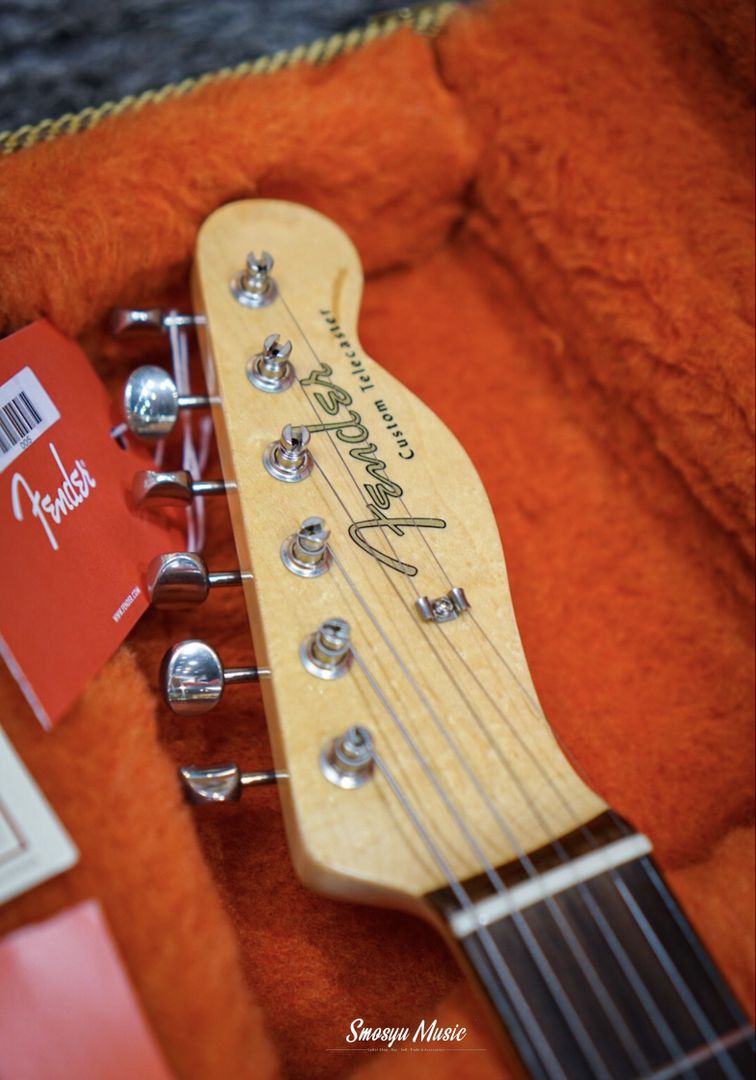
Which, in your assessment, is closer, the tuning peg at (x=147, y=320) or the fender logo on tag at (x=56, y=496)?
the fender logo on tag at (x=56, y=496)

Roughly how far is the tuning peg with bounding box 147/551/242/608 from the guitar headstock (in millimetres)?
22

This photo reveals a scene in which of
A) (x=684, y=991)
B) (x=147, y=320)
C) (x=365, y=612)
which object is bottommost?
(x=684, y=991)

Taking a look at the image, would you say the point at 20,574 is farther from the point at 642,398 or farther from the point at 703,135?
the point at 703,135

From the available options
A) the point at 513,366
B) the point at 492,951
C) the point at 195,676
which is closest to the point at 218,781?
the point at 195,676

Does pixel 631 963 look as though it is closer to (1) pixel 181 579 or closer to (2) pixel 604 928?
(2) pixel 604 928

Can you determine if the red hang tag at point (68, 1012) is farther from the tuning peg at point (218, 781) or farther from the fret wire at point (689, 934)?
the fret wire at point (689, 934)

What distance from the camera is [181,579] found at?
56cm

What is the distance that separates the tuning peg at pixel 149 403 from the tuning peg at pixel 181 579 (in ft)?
0.31

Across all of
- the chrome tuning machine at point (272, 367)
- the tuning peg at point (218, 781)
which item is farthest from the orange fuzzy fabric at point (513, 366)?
the chrome tuning machine at point (272, 367)

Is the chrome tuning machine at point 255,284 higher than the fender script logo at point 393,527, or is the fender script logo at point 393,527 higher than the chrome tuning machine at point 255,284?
the chrome tuning machine at point 255,284

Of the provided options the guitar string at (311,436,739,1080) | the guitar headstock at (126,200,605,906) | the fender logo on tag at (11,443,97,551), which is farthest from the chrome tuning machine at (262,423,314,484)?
the guitar string at (311,436,739,1080)

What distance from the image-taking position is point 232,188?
70cm

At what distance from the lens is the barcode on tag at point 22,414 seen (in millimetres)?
546

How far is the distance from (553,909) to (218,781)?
18 cm
